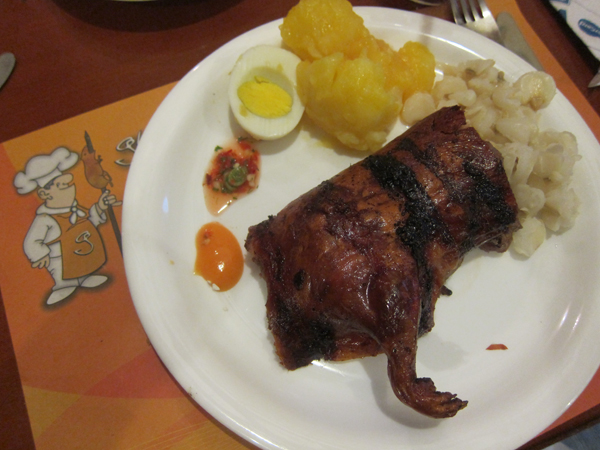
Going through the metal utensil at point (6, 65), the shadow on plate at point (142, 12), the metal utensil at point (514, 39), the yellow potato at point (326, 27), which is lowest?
the metal utensil at point (6, 65)

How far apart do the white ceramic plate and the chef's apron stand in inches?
16.5

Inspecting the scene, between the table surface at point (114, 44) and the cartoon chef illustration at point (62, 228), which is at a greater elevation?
the table surface at point (114, 44)

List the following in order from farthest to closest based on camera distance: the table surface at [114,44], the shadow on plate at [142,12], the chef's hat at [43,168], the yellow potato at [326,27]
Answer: the shadow on plate at [142,12]
the table surface at [114,44]
the chef's hat at [43,168]
the yellow potato at [326,27]

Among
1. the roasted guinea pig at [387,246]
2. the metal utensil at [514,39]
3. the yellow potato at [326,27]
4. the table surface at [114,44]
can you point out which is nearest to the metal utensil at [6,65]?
the table surface at [114,44]

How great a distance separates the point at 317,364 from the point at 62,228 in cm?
182

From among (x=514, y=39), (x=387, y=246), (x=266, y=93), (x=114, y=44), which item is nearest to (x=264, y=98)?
(x=266, y=93)

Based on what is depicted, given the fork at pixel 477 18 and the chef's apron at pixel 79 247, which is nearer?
the chef's apron at pixel 79 247

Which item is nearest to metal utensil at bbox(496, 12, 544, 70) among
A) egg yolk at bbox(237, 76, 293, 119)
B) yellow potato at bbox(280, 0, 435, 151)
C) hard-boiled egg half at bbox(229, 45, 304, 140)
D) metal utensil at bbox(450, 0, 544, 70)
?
metal utensil at bbox(450, 0, 544, 70)

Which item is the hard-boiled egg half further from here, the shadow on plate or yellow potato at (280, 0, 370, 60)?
the shadow on plate

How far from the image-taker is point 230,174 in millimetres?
2311

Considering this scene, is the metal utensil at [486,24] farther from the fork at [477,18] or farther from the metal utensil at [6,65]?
the metal utensil at [6,65]

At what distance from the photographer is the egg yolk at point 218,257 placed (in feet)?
6.89

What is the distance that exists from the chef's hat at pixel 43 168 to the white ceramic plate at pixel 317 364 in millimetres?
713

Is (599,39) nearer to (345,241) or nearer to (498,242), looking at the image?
(498,242)
